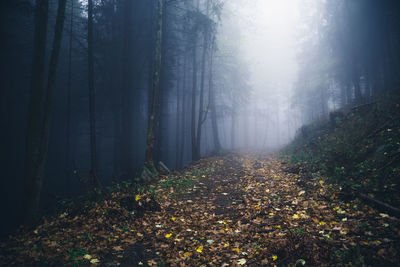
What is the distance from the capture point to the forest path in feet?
10.6

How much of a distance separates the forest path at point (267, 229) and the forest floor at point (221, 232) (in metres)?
0.02

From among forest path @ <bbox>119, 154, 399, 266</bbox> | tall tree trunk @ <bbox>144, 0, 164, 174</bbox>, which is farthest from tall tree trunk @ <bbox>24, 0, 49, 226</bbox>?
tall tree trunk @ <bbox>144, 0, 164, 174</bbox>

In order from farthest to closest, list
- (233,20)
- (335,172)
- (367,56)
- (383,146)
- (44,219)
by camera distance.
→ (233,20) < (367,56) < (335,172) < (383,146) < (44,219)

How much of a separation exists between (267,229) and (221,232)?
1.06 meters

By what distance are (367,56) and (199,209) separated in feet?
76.3

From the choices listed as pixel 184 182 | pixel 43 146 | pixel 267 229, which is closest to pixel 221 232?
pixel 267 229

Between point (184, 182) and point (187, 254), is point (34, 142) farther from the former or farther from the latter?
point (187, 254)

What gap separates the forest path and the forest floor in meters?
0.02

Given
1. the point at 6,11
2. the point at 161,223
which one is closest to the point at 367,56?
the point at 161,223

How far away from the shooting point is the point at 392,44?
51.2ft

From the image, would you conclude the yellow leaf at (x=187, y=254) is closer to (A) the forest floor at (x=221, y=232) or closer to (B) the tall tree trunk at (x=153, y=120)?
(A) the forest floor at (x=221, y=232)

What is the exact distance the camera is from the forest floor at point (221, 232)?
3281 millimetres

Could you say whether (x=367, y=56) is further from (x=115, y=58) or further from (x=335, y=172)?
(x=115, y=58)

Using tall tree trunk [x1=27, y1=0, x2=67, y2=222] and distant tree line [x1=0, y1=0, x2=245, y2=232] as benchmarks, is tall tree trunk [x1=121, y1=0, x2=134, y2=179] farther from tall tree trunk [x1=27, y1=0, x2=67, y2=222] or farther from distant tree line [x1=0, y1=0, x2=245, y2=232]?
tall tree trunk [x1=27, y1=0, x2=67, y2=222]
